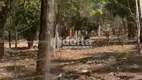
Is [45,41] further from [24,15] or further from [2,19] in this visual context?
[24,15]

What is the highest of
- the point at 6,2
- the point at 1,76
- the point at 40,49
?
the point at 6,2

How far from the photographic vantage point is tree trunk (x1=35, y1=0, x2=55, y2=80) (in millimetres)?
6949

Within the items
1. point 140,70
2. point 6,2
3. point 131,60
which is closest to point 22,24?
point 6,2

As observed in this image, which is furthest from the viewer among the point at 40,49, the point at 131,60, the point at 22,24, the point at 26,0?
the point at 22,24

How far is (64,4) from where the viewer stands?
2208 centimetres

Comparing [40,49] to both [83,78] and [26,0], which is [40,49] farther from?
[26,0]

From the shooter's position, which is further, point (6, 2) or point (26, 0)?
point (26, 0)

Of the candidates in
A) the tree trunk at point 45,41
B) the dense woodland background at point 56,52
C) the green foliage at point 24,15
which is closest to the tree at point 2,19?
the dense woodland background at point 56,52

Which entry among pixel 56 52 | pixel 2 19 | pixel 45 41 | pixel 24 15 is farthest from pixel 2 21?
pixel 45 41

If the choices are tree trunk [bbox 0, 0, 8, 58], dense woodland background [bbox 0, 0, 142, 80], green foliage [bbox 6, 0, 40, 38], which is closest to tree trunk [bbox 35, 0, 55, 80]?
dense woodland background [bbox 0, 0, 142, 80]

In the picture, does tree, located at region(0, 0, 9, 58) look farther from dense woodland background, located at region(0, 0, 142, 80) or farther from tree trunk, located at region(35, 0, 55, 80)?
tree trunk, located at region(35, 0, 55, 80)

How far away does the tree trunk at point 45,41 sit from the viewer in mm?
6949

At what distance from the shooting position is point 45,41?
23.0ft

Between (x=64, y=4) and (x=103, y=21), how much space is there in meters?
19.9
